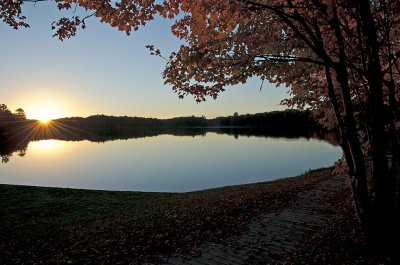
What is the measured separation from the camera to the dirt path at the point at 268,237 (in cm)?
1009

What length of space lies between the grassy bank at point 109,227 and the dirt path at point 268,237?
667 mm

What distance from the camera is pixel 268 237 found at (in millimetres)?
11648

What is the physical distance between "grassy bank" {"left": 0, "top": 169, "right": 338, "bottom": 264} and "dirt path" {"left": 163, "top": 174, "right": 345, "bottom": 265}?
67 cm

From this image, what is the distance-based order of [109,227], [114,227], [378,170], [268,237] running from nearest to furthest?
1. [378,170]
2. [268,237]
3. [114,227]
4. [109,227]

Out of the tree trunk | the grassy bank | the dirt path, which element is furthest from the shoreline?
the tree trunk

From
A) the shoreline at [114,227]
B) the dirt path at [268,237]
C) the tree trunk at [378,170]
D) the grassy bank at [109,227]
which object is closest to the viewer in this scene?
the tree trunk at [378,170]

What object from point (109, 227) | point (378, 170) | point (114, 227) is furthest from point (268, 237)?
point (109, 227)

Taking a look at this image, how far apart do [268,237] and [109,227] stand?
7.92 meters

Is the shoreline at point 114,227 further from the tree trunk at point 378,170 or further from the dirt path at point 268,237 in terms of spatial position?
the tree trunk at point 378,170

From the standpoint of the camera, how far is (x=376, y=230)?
8570 millimetres

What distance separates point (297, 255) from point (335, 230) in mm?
2313

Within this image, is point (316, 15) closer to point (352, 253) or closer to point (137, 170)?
point (352, 253)

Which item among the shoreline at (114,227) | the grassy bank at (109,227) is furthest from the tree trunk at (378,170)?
the grassy bank at (109,227)

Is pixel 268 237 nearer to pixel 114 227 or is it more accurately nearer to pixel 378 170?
pixel 378 170
